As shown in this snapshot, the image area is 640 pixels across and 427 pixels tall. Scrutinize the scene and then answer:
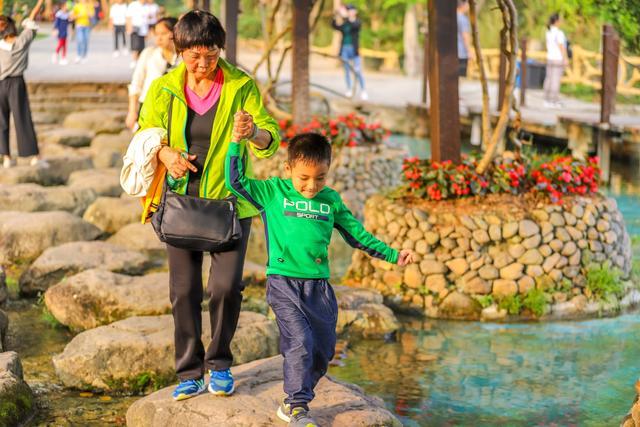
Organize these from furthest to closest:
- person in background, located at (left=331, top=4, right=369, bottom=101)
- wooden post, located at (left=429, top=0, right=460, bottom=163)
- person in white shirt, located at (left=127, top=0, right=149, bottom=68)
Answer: person in white shirt, located at (left=127, top=0, right=149, bottom=68) < person in background, located at (left=331, top=4, right=369, bottom=101) < wooden post, located at (left=429, top=0, right=460, bottom=163)

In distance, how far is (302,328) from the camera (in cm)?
536

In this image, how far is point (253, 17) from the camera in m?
35.2

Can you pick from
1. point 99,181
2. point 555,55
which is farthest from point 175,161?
point 555,55

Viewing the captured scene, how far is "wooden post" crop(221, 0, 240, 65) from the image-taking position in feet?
52.3

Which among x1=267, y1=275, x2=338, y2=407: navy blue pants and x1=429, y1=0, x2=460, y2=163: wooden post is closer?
x1=267, y1=275, x2=338, y2=407: navy blue pants

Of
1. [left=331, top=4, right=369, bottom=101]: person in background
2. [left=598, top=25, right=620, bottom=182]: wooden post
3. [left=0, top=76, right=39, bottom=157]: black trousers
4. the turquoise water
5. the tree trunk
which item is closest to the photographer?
the turquoise water

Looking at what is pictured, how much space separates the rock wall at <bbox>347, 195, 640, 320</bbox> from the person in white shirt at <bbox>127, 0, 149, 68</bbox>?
12347 mm

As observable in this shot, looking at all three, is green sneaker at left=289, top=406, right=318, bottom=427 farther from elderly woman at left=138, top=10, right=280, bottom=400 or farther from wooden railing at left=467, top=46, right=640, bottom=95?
wooden railing at left=467, top=46, right=640, bottom=95

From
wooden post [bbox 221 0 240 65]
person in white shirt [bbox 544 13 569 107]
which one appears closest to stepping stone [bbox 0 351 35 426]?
wooden post [bbox 221 0 240 65]

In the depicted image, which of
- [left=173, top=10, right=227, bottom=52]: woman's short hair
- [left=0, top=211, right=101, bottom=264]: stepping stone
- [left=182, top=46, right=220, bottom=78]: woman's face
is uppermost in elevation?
[left=173, top=10, right=227, bottom=52]: woman's short hair

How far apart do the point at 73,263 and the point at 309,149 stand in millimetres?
4530

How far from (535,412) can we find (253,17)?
96.5 ft

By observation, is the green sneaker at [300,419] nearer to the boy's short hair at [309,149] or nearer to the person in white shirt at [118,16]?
the boy's short hair at [309,149]

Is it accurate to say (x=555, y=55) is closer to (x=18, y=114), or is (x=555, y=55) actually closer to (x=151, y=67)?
(x=18, y=114)
